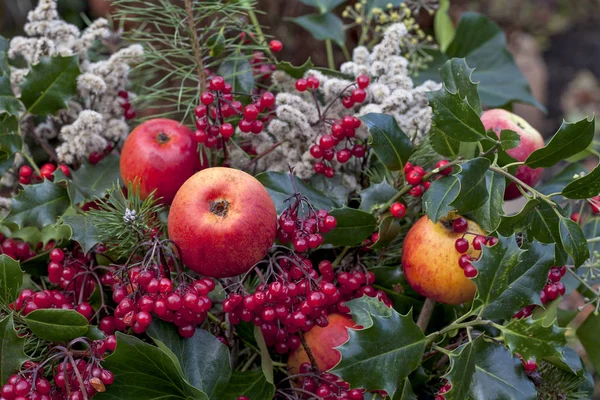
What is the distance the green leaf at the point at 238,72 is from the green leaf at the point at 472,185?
0.32m

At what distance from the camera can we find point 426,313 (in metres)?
0.74

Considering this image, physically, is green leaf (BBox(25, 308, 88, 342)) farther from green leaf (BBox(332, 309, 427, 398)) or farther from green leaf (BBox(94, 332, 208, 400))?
green leaf (BBox(332, 309, 427, 398))

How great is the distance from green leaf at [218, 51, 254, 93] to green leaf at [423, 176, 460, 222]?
289 mm

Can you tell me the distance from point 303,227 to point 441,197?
0.44 ft

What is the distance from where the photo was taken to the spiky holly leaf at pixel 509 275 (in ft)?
2.02

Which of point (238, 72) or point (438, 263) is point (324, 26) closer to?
point (238, 72)

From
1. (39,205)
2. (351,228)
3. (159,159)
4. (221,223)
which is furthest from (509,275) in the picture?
(39,205)

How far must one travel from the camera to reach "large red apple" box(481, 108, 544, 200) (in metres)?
0.82

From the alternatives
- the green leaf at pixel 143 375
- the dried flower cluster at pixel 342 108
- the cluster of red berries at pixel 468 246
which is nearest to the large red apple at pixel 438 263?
the cluster of red berries at pixel 468 246

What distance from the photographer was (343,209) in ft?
Answer: 2.26

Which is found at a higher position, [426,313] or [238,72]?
[238,72]

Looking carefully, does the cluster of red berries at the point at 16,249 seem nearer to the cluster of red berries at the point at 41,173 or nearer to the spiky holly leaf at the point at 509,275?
the cluster of red berries at the point at 41,173

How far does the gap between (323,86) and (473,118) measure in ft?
0.74

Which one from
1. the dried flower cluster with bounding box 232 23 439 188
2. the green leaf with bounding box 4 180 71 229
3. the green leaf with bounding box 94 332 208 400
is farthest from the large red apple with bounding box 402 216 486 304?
the green leaf with bounding box 4 180 71 229
